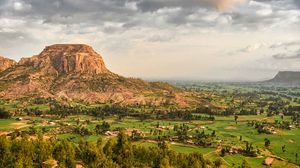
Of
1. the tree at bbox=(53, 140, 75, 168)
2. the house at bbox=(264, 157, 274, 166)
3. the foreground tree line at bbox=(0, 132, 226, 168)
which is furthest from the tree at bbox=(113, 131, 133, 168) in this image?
the house at bbox=(264, 157, 274, 166)

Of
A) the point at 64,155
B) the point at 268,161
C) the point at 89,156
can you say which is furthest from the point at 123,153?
the point at 268,161

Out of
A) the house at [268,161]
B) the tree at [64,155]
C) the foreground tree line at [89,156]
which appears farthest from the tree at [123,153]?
the house at [268,161]

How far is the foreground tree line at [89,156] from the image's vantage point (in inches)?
4387

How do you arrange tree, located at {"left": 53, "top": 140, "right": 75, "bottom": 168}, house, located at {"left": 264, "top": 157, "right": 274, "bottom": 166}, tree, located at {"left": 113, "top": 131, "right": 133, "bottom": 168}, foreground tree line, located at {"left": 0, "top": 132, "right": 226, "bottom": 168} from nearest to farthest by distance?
1. foreground tree line, located at {"left": 0, "top": 132, "right": 226, "bottom": 168}
2. tree, located at {"left": 53, "top": 140, "right": 75, "bottom": 168}
3. tree, located at {"left": 113, "top": 131, "right": 133, "bottom": 168}
4. house, located at {"left": 264, "top": 157, "right": 274, "bottom": 166}

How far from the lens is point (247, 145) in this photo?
7776 inches

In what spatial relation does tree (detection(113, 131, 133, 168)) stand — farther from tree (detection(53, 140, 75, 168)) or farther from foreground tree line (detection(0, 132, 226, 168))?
tree (detection(53, 140, 75, 168))

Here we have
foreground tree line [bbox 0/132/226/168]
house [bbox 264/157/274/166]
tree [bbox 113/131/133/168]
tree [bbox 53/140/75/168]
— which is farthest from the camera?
house [bbox 264/157/274/166]

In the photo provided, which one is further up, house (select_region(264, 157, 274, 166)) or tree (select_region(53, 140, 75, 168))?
tree (select_region(53, 140, 75, 168))

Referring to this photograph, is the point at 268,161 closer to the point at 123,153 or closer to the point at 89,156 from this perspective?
the point at 123,153

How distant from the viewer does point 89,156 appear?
121 meters

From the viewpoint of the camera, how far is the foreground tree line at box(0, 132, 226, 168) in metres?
111

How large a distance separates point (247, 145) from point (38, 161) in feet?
429

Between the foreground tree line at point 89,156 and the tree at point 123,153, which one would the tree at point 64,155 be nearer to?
the foreground tree line at point 89,156

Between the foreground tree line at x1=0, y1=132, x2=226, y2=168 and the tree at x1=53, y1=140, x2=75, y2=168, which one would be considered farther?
the tree at x1=53, y1=140, x2=75, y2=168
